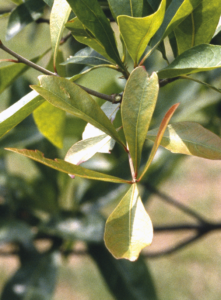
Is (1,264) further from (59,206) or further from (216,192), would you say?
(216,192)

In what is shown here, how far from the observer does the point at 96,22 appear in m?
0.42

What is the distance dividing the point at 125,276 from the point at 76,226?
0.22 metres

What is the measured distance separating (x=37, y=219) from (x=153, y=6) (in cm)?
95

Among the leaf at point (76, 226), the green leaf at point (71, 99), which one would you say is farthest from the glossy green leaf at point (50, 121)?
the leaf at point (76, 226)

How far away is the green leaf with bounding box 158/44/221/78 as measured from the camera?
37 cm

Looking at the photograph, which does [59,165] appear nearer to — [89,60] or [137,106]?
[137,106]

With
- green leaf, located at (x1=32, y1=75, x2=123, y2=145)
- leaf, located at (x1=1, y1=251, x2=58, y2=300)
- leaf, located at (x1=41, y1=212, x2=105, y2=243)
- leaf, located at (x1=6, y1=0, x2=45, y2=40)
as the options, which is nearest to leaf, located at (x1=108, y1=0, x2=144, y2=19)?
green leaf, located at (x1=32, y1=75, x2=123, y2=145)

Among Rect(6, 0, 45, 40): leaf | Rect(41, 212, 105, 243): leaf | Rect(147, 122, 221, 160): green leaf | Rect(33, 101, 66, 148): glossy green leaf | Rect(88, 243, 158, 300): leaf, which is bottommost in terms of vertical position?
Rect(88, 243, 158, 300): leaf

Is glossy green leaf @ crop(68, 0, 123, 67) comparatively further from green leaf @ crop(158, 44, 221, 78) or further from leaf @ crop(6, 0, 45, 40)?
leaf @ crop(6, 0, 45, 40)

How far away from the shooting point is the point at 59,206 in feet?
4.33

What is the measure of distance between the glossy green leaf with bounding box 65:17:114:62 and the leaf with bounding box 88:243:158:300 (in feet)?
2.65

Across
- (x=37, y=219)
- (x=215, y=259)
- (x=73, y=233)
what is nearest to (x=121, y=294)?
(x=73, y=233)

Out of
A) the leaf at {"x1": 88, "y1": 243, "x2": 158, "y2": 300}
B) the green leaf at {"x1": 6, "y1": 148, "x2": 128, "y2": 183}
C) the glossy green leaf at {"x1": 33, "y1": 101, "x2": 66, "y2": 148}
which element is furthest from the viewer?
the leaf at {"x1": 88, "y1": 243, "x2": 158, "y2": 300}

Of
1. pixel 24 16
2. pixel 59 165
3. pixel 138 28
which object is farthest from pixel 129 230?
pixel 24 16
